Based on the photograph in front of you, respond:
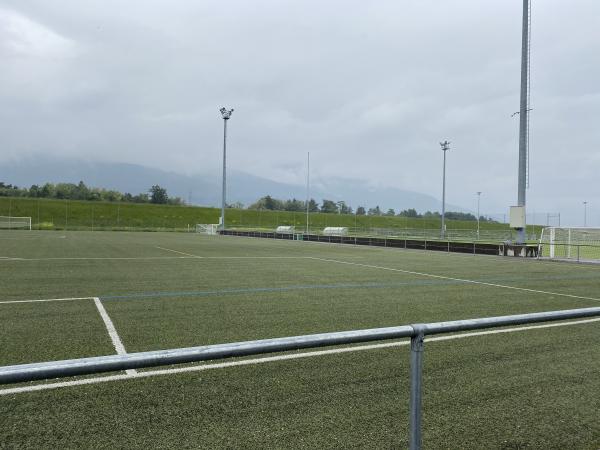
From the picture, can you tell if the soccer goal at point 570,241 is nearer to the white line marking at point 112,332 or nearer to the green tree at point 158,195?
the white line marking at point 112,332

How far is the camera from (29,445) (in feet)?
11.0

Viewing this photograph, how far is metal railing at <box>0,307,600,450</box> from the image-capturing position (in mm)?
1772

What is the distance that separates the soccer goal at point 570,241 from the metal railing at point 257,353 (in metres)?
23.5

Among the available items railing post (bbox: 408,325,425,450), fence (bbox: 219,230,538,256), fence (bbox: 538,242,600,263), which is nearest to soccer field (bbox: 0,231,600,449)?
railing post (bbox: 408,325,425,450)

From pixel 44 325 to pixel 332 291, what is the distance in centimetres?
598

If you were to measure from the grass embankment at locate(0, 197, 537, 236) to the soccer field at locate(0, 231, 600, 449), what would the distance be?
6771cm

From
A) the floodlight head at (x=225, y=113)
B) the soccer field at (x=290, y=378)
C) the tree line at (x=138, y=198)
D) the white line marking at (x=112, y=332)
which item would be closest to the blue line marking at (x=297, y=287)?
the soccer field at (x=290, y=378)

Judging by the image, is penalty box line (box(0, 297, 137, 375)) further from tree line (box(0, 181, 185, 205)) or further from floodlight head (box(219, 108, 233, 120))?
tree line (box(0, 181, 185, 205))

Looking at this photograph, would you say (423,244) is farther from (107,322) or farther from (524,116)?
(107,322)

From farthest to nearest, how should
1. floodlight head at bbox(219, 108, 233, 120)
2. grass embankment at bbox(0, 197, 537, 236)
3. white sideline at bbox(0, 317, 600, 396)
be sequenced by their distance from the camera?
1. grass embankment at bbox(0, 197, 537, 236)
2. floodlight head at bbox(219, 108, 233, 120)
3. white sideline at bbox(0, 317, 600, 396)

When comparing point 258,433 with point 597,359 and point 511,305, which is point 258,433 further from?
point 511,305

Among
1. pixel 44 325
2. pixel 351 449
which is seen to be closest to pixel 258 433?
pixel 351 449

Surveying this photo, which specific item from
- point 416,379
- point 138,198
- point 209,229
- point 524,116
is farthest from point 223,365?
point 138,198

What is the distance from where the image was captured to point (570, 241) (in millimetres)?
26062
